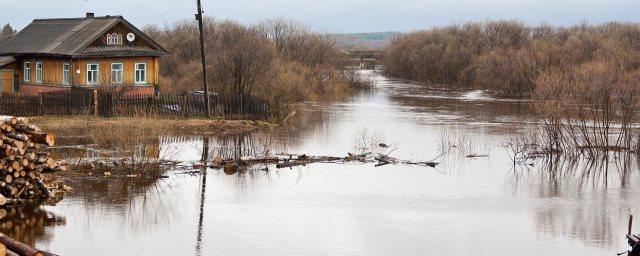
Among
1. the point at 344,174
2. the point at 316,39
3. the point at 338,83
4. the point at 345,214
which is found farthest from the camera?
the point at 316,39

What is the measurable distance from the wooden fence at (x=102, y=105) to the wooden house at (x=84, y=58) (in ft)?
8.59

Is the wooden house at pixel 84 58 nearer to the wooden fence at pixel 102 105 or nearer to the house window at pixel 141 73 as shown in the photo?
the house window at pixel 141 73

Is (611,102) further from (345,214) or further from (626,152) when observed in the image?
(345,214)

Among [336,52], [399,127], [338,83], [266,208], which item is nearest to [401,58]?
[336,52]

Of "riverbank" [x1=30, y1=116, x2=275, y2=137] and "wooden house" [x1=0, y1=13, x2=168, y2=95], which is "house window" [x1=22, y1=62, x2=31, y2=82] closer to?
"wooden house" [x1=0, y1=13, x2=168, y2=95]

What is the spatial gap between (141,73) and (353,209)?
83.8 ft

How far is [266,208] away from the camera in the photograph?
19.9 m

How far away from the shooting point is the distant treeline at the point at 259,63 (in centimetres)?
4228

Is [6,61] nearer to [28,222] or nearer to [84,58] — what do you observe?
[84,58]

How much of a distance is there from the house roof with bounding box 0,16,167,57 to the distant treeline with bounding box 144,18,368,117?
3.99 metres

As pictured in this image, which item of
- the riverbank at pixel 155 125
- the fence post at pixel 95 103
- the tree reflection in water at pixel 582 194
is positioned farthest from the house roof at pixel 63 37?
the tree reflection in water at pixel 582 194

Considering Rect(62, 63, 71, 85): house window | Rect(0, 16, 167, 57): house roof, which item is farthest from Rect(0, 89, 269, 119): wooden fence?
Rect(0, 16, 167, 57): house roof

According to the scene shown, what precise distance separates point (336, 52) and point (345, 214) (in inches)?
2084

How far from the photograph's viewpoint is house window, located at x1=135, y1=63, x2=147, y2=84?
43.2 metres
